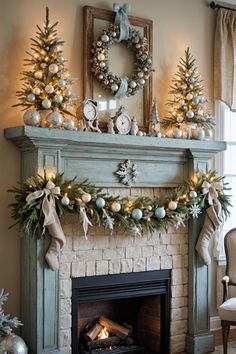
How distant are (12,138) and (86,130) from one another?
56 cm

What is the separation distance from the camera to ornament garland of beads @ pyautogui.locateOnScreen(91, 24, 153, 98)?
13.7 feet

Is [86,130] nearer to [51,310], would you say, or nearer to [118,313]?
[51,310]

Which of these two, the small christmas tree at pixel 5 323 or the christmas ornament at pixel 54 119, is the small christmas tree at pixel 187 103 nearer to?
the christmas ornament at pixel 54 119

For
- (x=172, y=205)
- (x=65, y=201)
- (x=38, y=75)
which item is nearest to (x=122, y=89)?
(x=38, y=75)

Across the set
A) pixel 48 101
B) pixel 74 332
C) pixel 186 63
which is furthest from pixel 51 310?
pixel 186 63

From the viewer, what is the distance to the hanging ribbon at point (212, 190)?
446 centimetres

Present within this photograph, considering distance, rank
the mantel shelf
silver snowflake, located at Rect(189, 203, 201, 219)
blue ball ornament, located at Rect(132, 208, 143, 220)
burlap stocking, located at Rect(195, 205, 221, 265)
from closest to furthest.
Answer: the mantel shelf < blue ball ornament, located at Rect(132, 208, 143, 220) < silver snowflake, located at Rect(189, 203, 201, 219) < burlap stocking, located at Rect(195, 205, 221, 265)

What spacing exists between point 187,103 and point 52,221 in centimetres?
170

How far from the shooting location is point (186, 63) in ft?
15.1

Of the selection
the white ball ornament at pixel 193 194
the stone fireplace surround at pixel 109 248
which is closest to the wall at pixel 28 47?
the stone fireplace surround at pixel 109 248

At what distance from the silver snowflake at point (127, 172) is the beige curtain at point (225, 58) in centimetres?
134

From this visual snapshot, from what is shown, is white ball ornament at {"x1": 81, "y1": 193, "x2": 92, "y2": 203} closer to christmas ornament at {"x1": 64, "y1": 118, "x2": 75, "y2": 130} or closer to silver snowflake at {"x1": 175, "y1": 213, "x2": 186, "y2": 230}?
christmas ornament at {"x1": 64, "y1": 118, "x2": 75, "y2": 130}

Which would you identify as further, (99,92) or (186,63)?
(186,63)

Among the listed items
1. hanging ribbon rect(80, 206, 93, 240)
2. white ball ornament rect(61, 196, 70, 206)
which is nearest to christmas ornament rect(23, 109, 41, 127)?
white ball ornament rect(61, 196, 70, 206)
